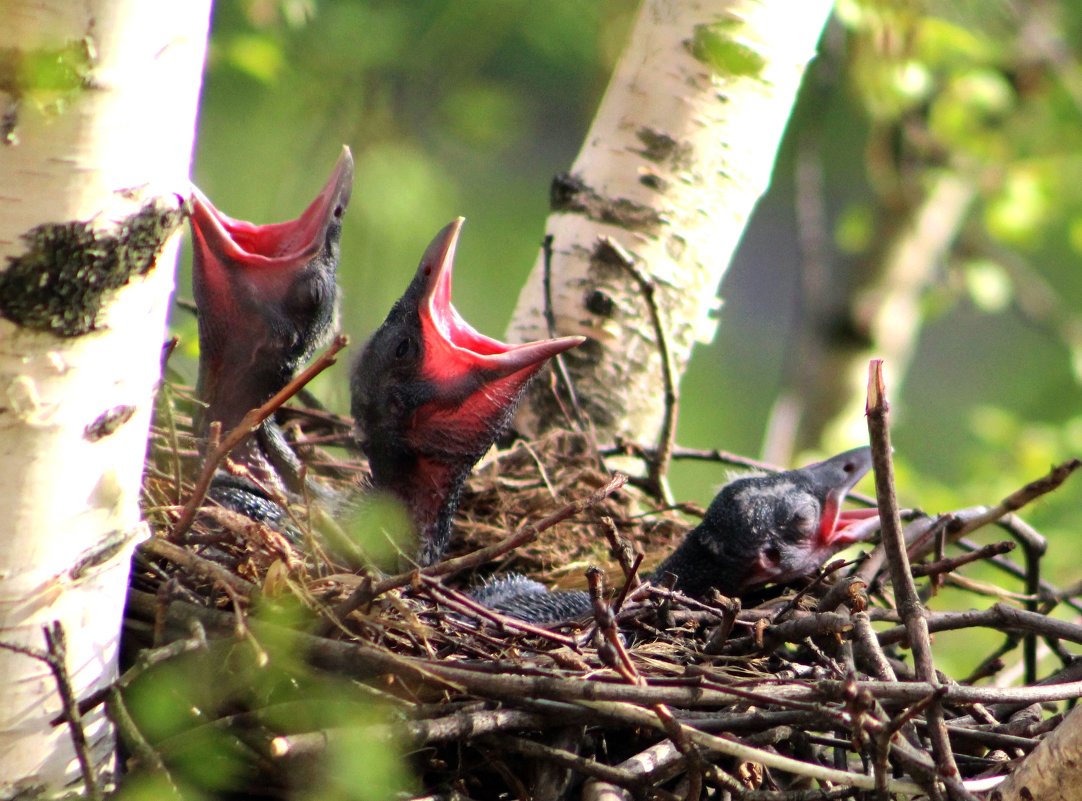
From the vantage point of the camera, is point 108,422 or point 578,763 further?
point 578,763

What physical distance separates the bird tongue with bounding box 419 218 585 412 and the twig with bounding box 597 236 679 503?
0.72 ft

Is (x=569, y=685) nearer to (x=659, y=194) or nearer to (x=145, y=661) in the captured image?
(x=145, y=661)

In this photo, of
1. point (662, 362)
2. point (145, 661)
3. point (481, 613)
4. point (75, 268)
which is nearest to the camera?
point (75, 268)

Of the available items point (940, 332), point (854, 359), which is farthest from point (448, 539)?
point (940, 332)

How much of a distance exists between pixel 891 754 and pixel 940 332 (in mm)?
7490

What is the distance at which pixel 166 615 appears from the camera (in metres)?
1.23

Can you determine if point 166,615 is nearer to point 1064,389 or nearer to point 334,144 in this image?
point 334,144

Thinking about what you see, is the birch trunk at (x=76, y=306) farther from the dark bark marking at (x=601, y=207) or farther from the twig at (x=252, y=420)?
the dark bark marking at (x=601, y=207)

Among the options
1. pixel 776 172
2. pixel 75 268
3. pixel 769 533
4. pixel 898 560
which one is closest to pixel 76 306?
pixel 75 268

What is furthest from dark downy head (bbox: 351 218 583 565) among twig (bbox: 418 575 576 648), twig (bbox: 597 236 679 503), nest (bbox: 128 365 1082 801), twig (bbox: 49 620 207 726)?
twig (bbox: 49 620 207 726)

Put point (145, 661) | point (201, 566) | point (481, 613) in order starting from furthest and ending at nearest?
point (481, 613)
point (201, 566)
point (145, 661)

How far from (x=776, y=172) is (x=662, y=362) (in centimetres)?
412

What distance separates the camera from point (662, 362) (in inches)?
83.3

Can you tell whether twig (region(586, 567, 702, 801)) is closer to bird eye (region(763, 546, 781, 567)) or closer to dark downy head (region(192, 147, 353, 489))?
bird eye (region(763, 546, 781, 567))
